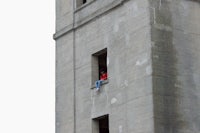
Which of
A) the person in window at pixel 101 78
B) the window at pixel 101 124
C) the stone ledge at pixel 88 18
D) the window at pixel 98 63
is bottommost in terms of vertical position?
the window at pixel 101 124

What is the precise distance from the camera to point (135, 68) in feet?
119

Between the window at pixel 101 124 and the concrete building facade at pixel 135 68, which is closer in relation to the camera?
the concrete building facade at pixel 135 68

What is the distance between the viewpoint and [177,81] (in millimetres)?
35625

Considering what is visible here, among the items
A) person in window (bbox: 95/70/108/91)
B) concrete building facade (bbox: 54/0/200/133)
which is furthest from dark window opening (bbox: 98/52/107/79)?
person in window (bbox: 95/70/108/91)

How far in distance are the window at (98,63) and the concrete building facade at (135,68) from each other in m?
0.05

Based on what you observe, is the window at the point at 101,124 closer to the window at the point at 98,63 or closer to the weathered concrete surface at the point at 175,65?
the window at the point at 98,63

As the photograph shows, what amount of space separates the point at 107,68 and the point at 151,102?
469 centimetres

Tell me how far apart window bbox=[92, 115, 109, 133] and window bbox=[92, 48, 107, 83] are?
6.98 ft

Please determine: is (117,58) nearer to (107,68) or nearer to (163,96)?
(107,68)

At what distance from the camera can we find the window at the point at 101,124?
38969 millimetres

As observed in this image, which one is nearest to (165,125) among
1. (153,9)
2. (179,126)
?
(179,126)

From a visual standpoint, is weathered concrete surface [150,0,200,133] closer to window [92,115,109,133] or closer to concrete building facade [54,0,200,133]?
concrete building facade [54,0,200,133]

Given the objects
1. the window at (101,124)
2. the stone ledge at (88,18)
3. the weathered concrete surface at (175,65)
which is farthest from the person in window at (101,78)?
the weathered concrete surface at (175,65)

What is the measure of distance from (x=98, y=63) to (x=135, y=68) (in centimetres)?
457
